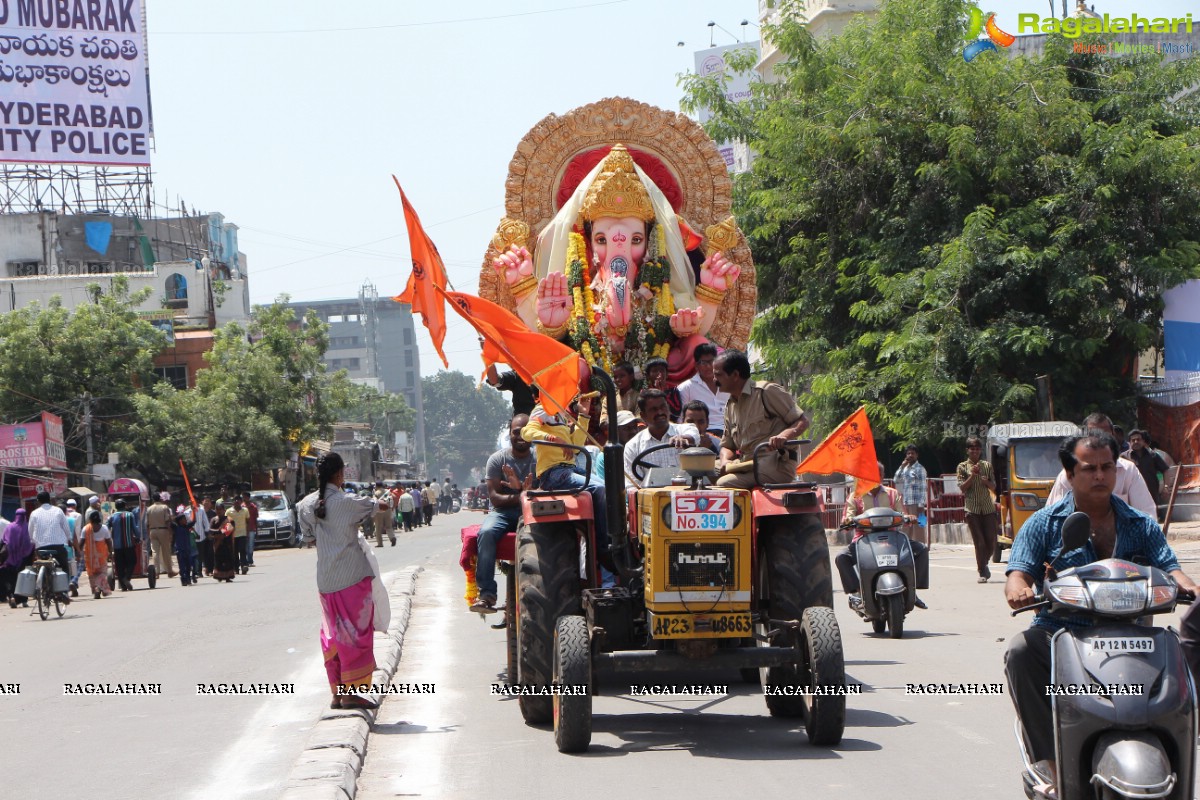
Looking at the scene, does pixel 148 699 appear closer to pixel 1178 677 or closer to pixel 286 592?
pixel 1178 677

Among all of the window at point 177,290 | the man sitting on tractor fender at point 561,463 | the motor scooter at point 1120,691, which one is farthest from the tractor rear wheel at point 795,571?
the window at point 177,290

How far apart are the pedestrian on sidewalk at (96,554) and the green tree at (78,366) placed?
16337 mm

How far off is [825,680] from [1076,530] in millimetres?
2398

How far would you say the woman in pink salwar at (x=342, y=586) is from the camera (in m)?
8.51

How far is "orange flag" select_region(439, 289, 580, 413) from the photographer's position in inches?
361

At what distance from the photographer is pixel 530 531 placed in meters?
8.11

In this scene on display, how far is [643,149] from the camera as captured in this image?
52.2 feet

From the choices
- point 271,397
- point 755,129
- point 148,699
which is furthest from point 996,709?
point 271,397

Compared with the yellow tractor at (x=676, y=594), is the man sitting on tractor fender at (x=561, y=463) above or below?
above

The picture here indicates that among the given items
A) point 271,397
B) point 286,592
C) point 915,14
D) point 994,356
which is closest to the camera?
point 286,592

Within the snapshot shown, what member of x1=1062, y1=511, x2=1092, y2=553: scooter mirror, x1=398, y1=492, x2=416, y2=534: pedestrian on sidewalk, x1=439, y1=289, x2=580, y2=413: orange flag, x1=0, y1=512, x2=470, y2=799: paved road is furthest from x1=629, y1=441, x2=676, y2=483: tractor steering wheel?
x1=398, y1=492, x2=416, y2=534: pedestrian on sidewalk

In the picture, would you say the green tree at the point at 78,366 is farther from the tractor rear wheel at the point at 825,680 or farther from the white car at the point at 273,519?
the tractor rear wheel at the point at 825,680

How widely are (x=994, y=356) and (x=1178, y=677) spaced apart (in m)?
20.1

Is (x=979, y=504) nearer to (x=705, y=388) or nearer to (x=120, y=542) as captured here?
(x=705, y=388)
